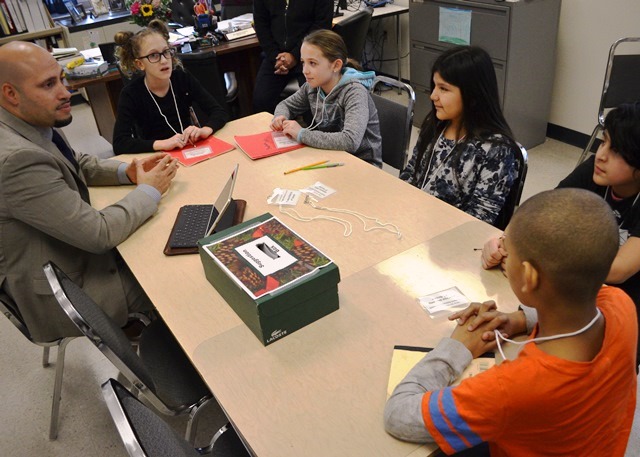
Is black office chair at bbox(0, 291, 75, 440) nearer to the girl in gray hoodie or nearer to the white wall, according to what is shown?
the girl in gray hoodie

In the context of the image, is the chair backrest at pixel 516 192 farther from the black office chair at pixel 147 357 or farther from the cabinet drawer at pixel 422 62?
the cabinet drawer at pixel 422 62

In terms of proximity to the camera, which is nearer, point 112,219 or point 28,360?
point 112,219

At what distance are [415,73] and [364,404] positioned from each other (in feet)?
11.2

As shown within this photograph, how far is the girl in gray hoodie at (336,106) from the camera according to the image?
83.7 inches

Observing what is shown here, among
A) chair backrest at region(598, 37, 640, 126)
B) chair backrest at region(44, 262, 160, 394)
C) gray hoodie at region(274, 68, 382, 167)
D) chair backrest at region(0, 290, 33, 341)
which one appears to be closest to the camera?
chair backrest at region(44, 262, 160, 394)

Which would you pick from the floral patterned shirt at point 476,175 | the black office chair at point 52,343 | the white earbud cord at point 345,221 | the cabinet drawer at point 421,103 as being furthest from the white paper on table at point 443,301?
the cabinet drawer at point 421,103


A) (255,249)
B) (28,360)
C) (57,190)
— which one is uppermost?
(57,190)

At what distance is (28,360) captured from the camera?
2312 millimetres

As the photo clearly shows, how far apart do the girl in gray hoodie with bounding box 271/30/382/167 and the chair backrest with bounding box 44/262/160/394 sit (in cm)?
114

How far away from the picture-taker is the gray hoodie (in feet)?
6.95

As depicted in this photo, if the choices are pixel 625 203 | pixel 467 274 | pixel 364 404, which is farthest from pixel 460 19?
pixel 364 404

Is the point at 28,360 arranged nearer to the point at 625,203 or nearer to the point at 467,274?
the point at 467,274

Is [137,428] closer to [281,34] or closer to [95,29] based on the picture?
[281,34]

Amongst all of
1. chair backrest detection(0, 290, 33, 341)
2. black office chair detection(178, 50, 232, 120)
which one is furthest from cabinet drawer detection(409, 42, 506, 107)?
chair backrest detection(0, 290, 33, 341)
